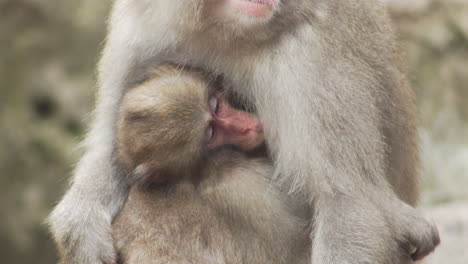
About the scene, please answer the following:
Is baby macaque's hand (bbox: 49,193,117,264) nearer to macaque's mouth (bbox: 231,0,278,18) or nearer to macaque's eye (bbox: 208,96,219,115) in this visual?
macaque's eye (bbox: 208,96,219,115)

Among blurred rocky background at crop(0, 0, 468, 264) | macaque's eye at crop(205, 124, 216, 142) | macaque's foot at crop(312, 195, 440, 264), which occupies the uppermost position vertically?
macaque's eye at crop(205, 124, 216, 142)

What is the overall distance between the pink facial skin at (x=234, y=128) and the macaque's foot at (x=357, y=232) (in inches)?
19.7

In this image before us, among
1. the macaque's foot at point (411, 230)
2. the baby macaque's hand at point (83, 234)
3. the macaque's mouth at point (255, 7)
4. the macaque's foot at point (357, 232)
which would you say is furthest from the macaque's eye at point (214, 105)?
the macaque's foot at point (411, 230)

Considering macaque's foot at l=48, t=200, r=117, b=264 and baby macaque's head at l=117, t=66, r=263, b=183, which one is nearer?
baby macaque's head at l=117, t=66, r=263, b=183

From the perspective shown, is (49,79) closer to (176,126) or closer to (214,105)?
(214,105)

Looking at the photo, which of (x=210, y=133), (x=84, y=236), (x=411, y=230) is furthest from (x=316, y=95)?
(x=84, y=236)

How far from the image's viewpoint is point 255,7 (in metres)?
4.23

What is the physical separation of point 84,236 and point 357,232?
1.45 meters

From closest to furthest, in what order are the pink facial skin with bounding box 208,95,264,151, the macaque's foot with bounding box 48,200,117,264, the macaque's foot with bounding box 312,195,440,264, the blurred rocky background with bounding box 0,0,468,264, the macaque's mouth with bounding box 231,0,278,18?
the macaque's mouth with bounding box 231,0,278,18
the macaque's foot with bounding box 312,195,440,264
the pink facial skin with bounding box 208,95,264,151
the macaque's foot with bounding box 48,200,117,264
the blurred rocky background with bounding box 0,0,468,264

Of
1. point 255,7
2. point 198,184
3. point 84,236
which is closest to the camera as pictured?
point 255,7

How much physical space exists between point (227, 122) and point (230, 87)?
224mm

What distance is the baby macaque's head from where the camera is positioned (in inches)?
178

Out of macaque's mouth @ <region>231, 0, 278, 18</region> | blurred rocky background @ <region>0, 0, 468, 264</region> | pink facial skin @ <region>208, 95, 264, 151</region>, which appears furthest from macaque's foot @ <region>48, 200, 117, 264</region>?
blurred rocky background @ <region>0, 0, 468, 264</region>

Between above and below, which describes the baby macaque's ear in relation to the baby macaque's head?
below
